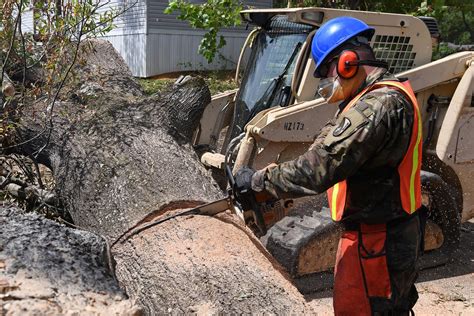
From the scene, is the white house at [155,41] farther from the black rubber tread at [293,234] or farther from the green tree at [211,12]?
the black rubber tread at [293,234]

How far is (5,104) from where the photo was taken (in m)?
4.56

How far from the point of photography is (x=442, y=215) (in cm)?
528

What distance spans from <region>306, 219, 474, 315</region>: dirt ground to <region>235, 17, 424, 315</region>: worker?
1676mm

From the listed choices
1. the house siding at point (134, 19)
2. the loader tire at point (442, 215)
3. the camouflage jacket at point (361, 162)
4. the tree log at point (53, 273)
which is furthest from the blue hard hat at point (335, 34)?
the house siding at point (134, 19)

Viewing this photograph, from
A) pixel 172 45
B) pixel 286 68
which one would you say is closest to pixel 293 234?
pixel 286 68

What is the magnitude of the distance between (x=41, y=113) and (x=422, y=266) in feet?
12.5

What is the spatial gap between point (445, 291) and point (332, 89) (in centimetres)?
289

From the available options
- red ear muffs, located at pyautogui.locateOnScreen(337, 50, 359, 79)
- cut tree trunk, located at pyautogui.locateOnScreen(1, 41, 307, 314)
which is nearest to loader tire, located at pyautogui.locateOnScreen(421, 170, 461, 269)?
cut tree trunk, located at pyautogui.locateOnScreen(1, 41, 307, 314)

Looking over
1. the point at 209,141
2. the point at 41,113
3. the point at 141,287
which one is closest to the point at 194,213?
the point at 141,287

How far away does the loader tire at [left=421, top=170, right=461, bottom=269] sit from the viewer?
5098 mm

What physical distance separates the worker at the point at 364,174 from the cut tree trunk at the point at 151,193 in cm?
39

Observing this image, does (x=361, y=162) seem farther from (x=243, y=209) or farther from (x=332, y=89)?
(x=243, y=209)

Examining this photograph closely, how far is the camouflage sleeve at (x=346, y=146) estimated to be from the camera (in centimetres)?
257

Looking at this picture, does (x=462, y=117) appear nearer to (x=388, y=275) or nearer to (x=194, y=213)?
(x=388, y=275)
